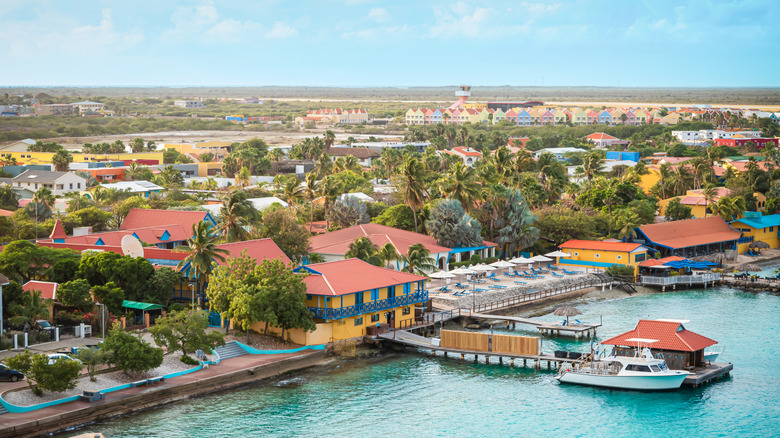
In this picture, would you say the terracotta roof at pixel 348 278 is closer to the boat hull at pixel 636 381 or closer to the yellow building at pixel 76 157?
the boat hull at pixel 636 381

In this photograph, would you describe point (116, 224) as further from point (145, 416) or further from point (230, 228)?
point (145, 416)

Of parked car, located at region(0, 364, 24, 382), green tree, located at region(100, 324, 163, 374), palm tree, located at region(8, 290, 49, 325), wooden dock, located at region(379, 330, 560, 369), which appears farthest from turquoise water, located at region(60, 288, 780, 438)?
palm tree, located at region(8, 290, 49, 325)

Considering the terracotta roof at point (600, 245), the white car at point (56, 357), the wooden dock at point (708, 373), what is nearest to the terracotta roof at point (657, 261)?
the terracotta roof at point (600, 245)

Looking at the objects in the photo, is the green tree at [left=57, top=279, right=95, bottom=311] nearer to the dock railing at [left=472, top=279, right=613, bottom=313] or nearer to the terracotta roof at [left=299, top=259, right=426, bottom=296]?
the terracotta roof at [left=299, top=259, right=426, bottom=296]

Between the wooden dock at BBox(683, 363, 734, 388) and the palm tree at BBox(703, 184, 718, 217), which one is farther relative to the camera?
the palm tree at BBox(703, 184, 718, 217)

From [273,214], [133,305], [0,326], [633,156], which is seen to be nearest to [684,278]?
[273,214]

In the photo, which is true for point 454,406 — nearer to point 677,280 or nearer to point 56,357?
point 56,357

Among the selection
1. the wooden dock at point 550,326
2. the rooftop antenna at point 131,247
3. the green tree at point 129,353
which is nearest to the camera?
the green tree at point 129,353
